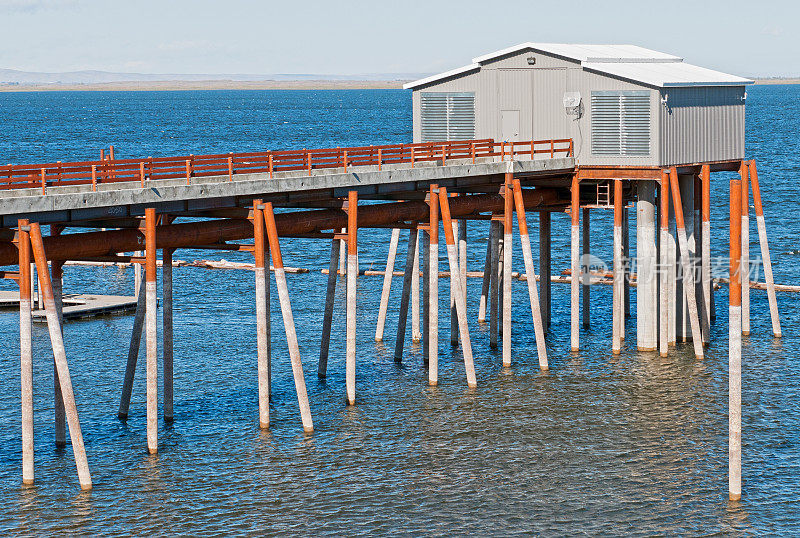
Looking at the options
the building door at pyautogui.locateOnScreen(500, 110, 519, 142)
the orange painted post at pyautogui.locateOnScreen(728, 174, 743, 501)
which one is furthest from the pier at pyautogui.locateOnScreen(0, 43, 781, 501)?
Result: the orange painted post at pyautogui.locateOnScreen(728, 174, 743, 501)

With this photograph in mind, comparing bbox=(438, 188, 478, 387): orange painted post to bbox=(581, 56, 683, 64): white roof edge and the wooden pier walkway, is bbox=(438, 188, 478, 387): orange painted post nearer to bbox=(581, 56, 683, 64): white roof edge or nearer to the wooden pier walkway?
the wooden pier walkway

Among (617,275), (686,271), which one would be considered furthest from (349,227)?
(686,271)

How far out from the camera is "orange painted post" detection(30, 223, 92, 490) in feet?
96.8

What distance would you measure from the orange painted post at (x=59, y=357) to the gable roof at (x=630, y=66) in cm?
2106

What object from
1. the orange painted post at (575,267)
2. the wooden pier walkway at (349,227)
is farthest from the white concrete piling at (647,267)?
the orange painted post at (575,267)

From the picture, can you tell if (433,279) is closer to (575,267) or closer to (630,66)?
(575,267)

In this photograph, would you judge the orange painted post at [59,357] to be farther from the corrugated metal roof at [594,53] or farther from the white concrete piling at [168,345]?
the corrugated metal roof at [594,53]

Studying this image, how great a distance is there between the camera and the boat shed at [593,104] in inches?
1742

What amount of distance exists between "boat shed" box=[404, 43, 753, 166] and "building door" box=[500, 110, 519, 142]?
0.04m

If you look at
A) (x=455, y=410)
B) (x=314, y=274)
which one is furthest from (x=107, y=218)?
(x=314, y=274)

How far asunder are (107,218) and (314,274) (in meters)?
33.1

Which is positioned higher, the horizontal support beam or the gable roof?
the gable roof

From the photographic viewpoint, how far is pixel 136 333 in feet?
118

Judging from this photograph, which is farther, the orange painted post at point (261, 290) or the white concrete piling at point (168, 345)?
the white concrete piling at point (168, 345)
